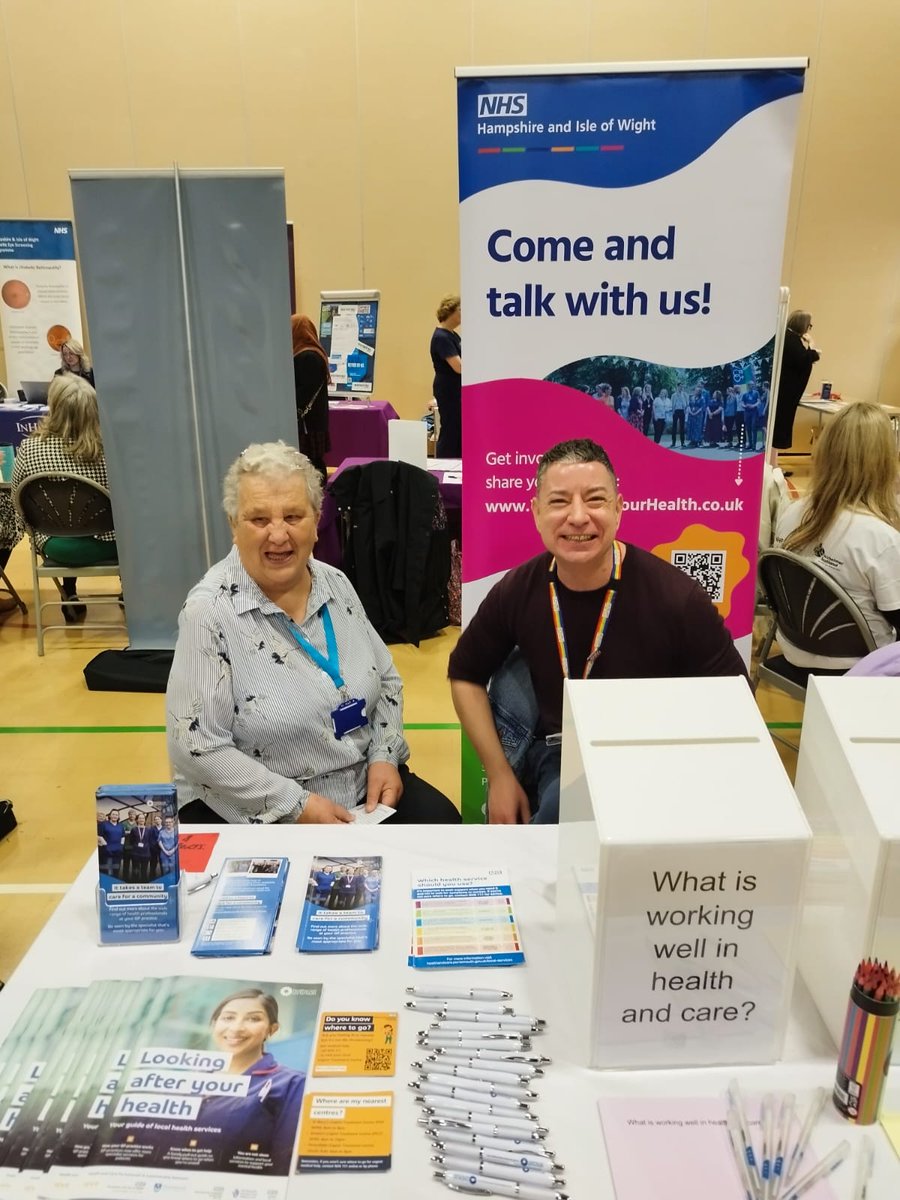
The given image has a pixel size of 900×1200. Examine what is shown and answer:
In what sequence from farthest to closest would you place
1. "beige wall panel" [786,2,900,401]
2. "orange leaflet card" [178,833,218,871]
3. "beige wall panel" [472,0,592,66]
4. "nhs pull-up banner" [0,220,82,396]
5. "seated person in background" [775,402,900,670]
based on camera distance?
"beige wall panel" [786,2,900,401] → "beige wall panel" [472,0,592,66] → "nhs pull-up banner" [0,220,82,396] → "seated person in background" [775,402,900,670] → "orange leaflet card" [178,833,218,871]

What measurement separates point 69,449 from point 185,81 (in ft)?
17.5

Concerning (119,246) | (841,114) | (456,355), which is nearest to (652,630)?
(119,246)

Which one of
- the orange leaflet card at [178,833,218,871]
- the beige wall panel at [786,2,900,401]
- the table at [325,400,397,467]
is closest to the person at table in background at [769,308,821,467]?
the beige wall panel at [786,2,900,401]

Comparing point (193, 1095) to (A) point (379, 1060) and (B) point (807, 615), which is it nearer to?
(A) point (379, 1060)

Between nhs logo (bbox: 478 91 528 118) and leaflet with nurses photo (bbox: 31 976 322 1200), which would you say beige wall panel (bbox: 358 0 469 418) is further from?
leaflet with nurses photo (bbox: 31 976 322 1200)

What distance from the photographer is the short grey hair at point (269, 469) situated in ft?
6.37

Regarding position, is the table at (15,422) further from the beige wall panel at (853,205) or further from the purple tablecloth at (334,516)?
the beige wall panel at (853,205)

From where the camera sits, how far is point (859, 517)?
2770 millimetres

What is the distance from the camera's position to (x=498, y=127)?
80.3 inches

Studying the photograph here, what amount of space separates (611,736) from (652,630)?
88 centimetres

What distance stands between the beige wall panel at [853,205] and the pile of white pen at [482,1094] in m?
8.58

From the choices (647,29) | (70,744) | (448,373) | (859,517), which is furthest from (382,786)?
(647,29)

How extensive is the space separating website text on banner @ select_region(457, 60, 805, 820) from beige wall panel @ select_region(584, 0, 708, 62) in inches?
254

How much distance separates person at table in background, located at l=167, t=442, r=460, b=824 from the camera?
1832mm
